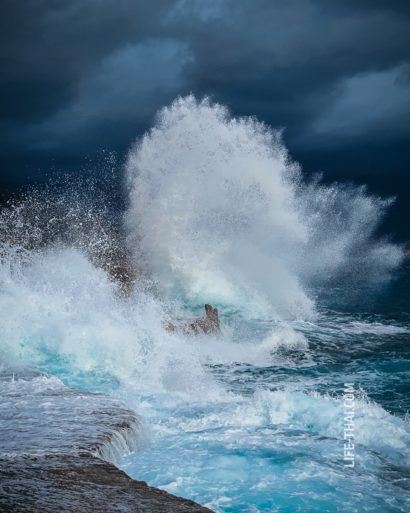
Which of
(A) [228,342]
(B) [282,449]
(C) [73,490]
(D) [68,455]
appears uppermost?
(A) [228,342]

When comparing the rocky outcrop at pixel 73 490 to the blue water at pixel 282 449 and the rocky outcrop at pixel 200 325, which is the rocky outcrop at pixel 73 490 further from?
the rocky outcrop at pixel 200 325

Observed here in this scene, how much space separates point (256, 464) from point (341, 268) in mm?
47842

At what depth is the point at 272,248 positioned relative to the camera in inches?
896

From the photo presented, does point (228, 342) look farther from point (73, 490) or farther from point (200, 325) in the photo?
point (73, 490)

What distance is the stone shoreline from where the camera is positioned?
11.5ft

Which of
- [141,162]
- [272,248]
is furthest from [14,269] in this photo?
[272,248]

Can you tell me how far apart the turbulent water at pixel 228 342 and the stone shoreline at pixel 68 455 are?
20.0 inches

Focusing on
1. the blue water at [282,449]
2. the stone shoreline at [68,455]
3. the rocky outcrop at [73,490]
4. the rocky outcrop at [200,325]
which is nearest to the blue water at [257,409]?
the blue water at [282,449]

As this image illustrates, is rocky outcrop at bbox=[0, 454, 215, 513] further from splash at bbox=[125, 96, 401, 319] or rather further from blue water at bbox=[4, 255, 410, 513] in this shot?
splash at bbox=[125, 96, 401, 319]

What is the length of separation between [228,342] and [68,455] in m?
9.36

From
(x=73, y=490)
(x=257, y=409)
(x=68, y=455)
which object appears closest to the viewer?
(x=73, y=490)

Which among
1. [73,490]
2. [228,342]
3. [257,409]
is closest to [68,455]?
[73,490]

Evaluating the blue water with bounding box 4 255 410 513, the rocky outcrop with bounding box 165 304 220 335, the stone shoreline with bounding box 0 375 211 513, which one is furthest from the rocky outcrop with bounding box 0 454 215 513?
the rocky outcrop with bounding box 165 304 220 335

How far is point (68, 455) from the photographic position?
4.52 meters
